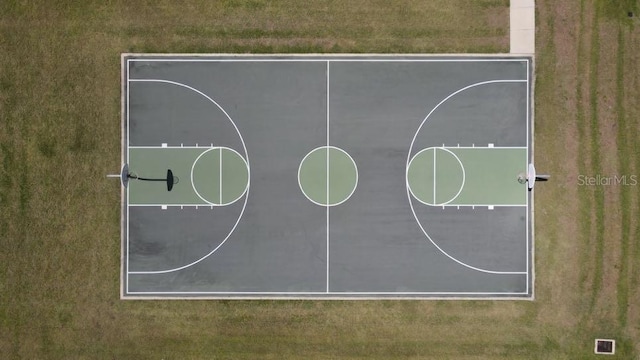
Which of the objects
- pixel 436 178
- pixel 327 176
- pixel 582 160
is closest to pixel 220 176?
pixel 327 176

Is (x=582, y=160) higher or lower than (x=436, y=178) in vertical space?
higher

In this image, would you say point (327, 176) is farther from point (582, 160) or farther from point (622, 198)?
point (622, 198)

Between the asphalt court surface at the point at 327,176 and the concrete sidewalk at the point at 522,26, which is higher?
the concrete sidewalk at the point at 522,26

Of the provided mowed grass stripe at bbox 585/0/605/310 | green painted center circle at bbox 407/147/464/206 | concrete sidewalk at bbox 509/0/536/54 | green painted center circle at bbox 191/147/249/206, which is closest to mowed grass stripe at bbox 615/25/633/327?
mowed grass stripe at bbox 585/0/605/310

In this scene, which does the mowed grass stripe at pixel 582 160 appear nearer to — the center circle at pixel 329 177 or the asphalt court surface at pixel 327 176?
the asphalt court surface at pixel 327 176

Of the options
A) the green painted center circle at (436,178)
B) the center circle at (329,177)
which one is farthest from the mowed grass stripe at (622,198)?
the center circle at (329,177)
